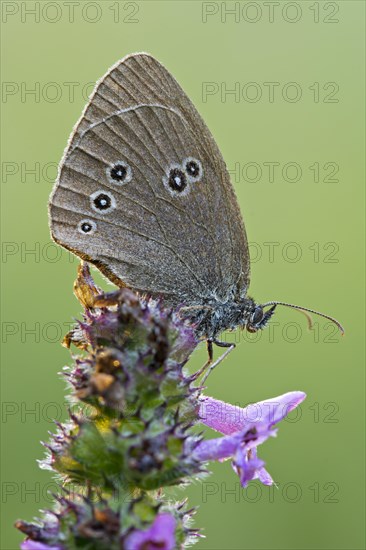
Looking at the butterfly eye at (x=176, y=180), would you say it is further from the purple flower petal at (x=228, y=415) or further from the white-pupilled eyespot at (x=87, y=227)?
the purple flower petal at (x=228, y=415)

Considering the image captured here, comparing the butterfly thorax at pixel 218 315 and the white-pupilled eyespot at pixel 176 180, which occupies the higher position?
the white-pupilled eyespot at pixel 176 180

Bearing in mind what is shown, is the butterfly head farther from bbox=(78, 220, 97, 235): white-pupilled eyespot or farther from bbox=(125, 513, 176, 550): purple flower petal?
bbox=(125, 513, 176, 550): purple flower petal

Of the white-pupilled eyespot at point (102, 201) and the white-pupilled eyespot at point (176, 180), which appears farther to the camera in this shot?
the white-pupilled eyespot at point (176, 180)

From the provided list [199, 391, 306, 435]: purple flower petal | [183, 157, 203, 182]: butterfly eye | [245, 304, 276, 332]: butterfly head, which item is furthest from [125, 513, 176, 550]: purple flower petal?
[183, 157, 203, 182]: butterfly eye

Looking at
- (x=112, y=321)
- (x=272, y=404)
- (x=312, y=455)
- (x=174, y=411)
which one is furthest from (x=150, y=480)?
(x=312, y=455)

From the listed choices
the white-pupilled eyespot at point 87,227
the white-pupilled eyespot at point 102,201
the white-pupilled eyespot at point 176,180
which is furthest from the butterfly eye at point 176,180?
the white-pupilled eyespot at point 87,227

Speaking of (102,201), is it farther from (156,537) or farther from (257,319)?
(156,537)
